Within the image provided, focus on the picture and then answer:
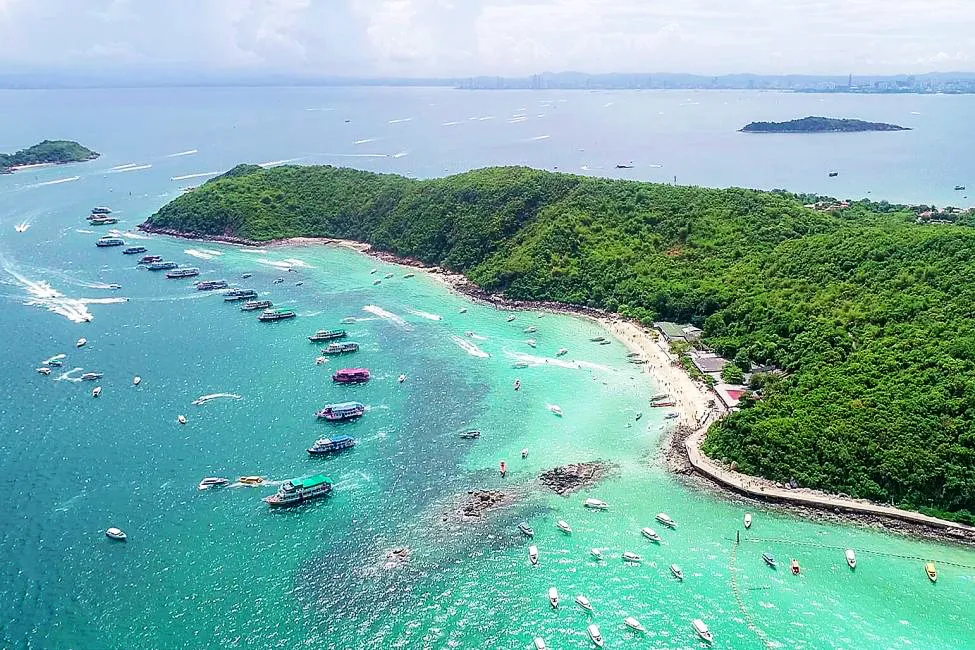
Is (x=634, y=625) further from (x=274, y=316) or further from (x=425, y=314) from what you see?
(x=274, y=316)

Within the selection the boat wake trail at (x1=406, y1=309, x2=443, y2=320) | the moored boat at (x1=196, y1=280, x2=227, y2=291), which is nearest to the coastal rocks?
the boat wake trail at (x1=406, y1=309, x2=443, y2=320)

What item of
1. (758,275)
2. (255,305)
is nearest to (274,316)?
(255,305)

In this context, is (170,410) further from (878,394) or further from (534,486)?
(878,394)

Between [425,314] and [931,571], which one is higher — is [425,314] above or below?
above

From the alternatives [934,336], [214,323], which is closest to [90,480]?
[214,323]

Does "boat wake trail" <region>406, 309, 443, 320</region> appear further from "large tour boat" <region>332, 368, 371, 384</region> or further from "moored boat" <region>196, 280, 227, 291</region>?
"moored boat" <region>196, 280, 227, 291</region>
